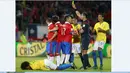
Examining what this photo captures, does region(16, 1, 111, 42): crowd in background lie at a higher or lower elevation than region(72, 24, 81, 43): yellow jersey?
higher

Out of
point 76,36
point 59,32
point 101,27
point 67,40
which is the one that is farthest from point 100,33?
point 59,32

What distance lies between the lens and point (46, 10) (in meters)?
14.3

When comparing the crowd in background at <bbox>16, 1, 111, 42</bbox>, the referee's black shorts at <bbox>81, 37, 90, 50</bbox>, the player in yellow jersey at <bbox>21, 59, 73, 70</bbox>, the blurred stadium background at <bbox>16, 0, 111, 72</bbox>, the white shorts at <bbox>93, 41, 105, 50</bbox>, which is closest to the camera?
the player in yellow jersey at <bbox>21, 59, 73, 70</bbox>

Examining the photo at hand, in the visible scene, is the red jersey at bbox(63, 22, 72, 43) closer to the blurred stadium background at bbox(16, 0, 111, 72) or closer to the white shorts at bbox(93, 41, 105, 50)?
the white shorts at bbox(93, 41, 105, 50)

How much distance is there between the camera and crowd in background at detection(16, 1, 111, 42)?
13.4 metres

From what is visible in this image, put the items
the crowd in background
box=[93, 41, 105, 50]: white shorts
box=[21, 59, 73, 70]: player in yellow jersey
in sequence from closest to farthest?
1. box=[21, 59, 73, 70]: player in yellow jersey
2. box=[93, 41, 105, 50]: white shorts
3. the crowd in background

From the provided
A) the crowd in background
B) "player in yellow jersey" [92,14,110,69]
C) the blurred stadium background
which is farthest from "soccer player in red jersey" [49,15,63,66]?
the blurred stadium background

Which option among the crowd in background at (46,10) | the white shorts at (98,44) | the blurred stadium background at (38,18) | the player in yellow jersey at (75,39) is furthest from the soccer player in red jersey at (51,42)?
the blurred stadium background at (38,18)

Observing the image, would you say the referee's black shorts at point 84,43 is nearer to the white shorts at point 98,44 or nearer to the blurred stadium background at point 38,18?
the white shorts at point 98,44

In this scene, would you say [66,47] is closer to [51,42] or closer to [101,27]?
[51,42]
